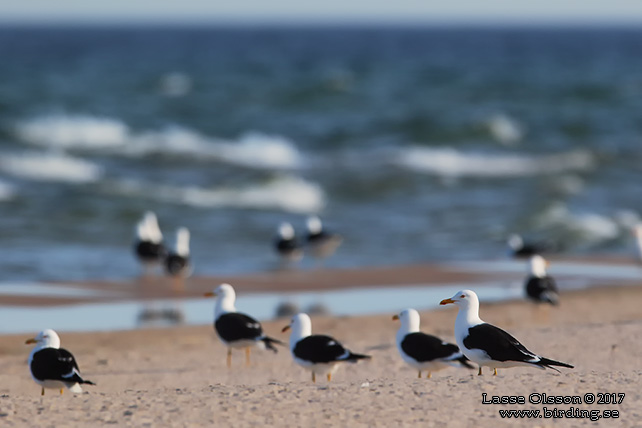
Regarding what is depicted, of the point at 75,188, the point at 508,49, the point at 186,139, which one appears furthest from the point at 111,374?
the point at 508,49

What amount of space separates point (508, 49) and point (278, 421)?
294ft

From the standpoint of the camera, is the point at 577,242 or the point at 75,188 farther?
the point at 75,188

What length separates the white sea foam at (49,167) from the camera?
90.0 feet

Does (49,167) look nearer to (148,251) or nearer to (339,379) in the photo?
(148,251)

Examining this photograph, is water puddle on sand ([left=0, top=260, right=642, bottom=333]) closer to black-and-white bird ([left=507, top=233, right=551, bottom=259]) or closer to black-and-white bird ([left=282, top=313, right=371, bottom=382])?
black-and-white bird ([left=507, top=233, right=551, bottom=259])

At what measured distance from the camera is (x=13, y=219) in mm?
21703

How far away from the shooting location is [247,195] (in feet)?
84.5

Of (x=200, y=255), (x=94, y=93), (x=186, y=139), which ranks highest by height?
(x=94, y=93)

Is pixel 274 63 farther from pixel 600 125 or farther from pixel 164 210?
pixel 164 210

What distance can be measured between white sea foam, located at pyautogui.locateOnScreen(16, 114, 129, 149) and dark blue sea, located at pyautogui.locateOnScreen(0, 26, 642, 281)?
0.09 meters

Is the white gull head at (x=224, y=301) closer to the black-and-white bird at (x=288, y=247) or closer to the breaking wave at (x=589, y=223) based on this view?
the black-and-white bird at (x=288, y=247)

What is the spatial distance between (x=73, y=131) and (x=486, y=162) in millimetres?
13496

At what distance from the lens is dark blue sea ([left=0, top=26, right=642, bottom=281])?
20.4m

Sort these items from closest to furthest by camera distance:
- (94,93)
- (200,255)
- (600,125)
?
(200,255) → (600,125) → (94,93)
